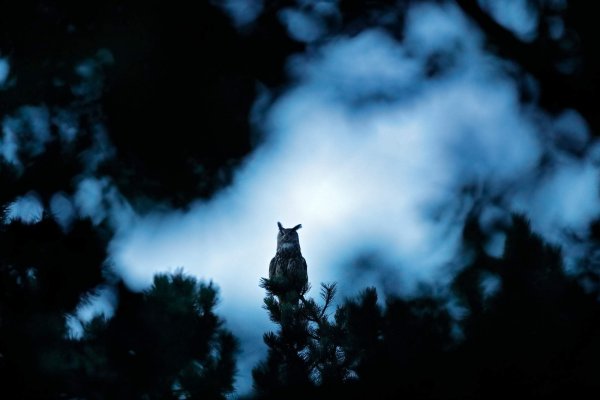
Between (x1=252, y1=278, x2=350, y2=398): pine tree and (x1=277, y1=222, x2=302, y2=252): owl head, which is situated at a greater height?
(x1=277, y1=222, x2=302, y2=252): owl head

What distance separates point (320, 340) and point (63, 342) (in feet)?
4.39

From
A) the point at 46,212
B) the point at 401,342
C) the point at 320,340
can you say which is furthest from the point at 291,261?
Answer: the point at 401,342

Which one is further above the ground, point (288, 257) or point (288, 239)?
point (288, 239)

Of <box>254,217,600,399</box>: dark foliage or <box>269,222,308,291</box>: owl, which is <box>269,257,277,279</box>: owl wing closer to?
<box>269,222,308,291</box>: owl

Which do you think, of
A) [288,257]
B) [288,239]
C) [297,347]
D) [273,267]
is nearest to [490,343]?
[297,347]

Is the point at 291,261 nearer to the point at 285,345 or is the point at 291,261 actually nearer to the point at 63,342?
the point at 285,345

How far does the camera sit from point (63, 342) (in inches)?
77.7

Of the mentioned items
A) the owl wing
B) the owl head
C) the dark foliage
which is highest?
the owl head

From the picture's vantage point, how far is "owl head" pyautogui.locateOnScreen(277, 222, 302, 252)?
18.9 feet

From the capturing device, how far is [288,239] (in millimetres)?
5906

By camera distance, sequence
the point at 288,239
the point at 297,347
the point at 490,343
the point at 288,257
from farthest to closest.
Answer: the point at 288,239 < the point at 288,257 < the point at 297,347 < the point at 490,343

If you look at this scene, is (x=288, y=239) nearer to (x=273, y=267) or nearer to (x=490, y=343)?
(x=273, y=267)

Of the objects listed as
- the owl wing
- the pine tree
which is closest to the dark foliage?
the pine tree

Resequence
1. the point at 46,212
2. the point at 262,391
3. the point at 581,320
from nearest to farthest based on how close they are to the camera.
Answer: the point at 581,320, the point at 262,391, the point at 46,212
